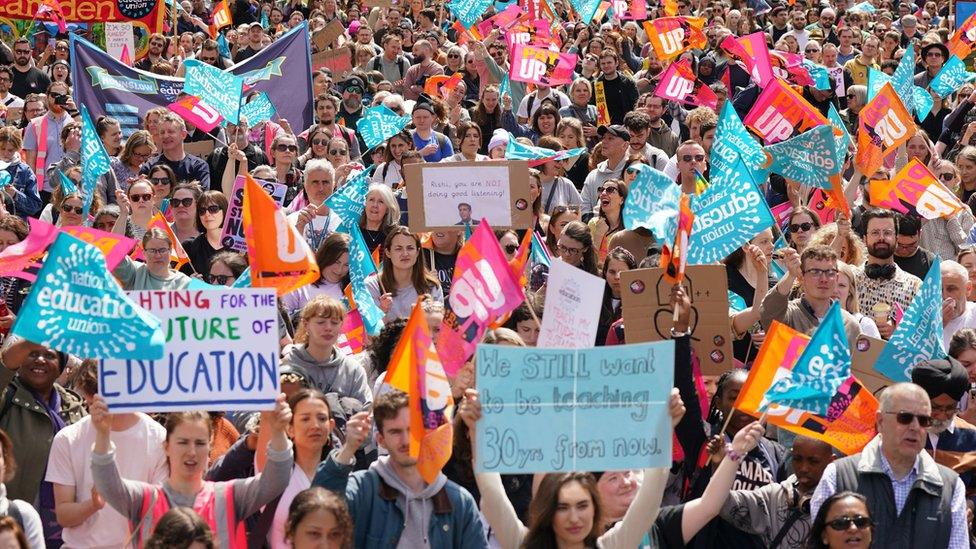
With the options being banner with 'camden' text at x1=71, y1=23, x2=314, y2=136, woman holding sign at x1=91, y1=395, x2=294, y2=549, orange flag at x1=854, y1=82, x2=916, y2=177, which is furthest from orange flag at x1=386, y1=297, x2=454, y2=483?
banner with 'camden' text at x1=71, y1=23, x2=314, y2=136

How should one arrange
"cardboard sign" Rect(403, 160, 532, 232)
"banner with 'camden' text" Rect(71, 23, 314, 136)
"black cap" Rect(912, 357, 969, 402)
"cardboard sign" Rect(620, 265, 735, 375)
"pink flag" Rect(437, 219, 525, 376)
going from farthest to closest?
"banner with 'camden' text" Rect(71, 23, 314, 136), "cardboard sign" Rect(403, 160, 532, 232), "cardboard sign" Rect(620, 265, 735, 375), "pink flag" Rect(437, 219, 525, 376), "black cap" Rect(912, 357, 969, 402)

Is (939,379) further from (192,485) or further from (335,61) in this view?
(335,61)

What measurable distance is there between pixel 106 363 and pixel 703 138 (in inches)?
309

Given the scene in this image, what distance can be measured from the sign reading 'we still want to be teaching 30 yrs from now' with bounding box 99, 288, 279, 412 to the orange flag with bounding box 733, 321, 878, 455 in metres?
1.85

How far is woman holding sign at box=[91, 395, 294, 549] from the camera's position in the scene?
235 inches

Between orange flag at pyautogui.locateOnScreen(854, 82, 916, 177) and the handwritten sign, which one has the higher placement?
orange flag at pyautogui.locateOnScreen(854, 82, 916, 177)

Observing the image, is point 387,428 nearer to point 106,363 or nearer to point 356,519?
point 356,519

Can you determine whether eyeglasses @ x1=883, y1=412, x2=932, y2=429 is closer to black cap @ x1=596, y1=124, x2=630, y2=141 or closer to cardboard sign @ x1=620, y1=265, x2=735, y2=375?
cardboard sign @ x1=620, y1=265, x2=735, y2=375

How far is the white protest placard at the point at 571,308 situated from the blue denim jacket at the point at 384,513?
3.32 ft

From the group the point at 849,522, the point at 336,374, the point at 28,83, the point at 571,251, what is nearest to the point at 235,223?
the point at 571,251

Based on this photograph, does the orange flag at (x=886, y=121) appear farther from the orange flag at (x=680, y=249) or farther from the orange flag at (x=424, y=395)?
the orange flag at (x=424, y=395)

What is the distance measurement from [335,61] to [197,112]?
568cm

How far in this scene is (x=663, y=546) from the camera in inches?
246

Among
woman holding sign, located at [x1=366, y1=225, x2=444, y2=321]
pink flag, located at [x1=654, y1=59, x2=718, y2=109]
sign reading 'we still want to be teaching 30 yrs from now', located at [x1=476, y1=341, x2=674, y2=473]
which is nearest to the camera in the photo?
sign reading 'we still want to be teaching 30 yrs from now', located at [x1=476, y1=341, x2=674, y2=473]
